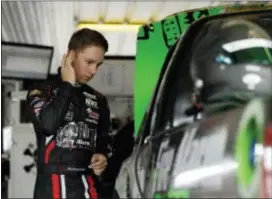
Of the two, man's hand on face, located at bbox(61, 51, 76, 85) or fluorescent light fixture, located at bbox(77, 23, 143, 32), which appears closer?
man's hand on face, located at bbox(61, 51, 76, 85)

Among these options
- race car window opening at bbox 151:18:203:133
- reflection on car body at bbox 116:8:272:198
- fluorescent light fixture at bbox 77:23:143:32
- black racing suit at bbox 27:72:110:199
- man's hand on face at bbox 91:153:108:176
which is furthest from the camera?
fluorescent light fixture at bbox 77:23:143:32

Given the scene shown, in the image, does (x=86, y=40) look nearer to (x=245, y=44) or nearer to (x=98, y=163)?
(x=98, y=163)

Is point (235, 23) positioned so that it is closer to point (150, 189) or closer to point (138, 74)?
point (150, 189)

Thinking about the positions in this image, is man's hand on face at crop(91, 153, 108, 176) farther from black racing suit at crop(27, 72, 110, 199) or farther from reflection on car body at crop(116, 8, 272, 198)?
reflection on car body at crop(116, 8, 272, 198)

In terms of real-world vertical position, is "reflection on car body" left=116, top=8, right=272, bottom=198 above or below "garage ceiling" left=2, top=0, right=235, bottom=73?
below

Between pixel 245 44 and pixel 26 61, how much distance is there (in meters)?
5.42

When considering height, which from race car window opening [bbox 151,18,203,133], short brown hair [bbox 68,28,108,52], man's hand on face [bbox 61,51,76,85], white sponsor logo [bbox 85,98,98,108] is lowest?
race car window opening [bbox 151,18,203,133]

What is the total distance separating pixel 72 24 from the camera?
28.3ft

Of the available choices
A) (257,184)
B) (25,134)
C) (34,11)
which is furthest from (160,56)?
(34,11)

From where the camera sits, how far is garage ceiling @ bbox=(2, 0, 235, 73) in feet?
24.6

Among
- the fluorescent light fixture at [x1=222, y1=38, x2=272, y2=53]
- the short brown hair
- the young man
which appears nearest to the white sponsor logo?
the young man

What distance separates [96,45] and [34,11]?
542 cm

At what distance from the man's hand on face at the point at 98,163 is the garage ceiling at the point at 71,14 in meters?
4.14

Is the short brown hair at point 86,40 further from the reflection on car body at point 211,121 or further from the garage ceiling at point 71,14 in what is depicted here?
the garage ceiling at point 71,14
